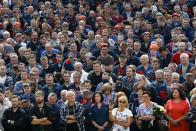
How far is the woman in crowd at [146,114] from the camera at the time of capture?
1914cm

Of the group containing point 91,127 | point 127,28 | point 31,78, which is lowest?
point 91,127

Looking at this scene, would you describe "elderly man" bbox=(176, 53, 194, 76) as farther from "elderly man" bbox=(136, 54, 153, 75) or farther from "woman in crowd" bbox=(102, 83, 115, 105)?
"woman in crowd" bbox=(102, 83, 115, 105)

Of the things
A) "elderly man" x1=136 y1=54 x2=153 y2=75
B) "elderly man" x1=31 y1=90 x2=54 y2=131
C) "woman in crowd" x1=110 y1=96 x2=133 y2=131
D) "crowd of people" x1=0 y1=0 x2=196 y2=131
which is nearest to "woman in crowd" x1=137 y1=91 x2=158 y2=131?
"crowd of people" x1=0 y1=0 x2=196 y2=131

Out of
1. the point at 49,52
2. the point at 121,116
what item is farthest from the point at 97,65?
the point at 49,52

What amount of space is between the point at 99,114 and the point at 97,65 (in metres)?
2.57

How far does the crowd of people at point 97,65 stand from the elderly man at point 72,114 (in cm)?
2

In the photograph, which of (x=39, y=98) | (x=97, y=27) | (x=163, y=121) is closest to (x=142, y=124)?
(x=163, y=121)

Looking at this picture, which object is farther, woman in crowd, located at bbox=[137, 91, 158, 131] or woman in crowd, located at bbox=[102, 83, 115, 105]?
woman in crowd, located at bbox=[102, 83, 115, 105]

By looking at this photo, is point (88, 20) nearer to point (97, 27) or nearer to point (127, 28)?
point (97, 27)

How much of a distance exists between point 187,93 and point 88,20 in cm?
885

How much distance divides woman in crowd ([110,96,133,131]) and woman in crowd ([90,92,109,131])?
8.3 inches

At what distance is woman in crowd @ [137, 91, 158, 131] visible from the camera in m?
19.1

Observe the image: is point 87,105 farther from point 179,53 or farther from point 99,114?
point 179,53

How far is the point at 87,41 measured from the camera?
83.2 ft
